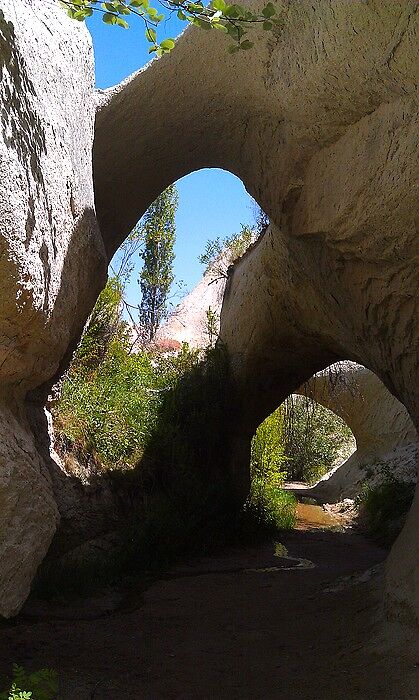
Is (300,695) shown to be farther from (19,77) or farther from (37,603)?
(19,77)

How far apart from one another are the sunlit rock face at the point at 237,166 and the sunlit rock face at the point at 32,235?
11mm

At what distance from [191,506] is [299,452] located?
11360mm

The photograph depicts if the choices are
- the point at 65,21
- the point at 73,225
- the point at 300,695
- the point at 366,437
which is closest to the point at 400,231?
the point at 73,225


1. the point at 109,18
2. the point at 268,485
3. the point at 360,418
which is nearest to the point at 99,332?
the point at 268,485

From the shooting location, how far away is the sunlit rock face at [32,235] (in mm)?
2473

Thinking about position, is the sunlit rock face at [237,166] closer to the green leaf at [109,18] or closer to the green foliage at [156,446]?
the green leaf at [109,18]

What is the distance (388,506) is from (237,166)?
18.9ft

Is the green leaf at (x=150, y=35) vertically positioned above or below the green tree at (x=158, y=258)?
below

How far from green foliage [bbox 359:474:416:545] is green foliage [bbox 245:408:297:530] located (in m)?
Result: 1.22

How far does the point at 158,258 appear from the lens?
1744 cm

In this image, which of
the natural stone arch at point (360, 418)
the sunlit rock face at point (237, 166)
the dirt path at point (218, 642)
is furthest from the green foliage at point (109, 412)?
the natural stone arch at point (360, 418)

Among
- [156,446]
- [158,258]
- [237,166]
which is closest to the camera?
[237,166]

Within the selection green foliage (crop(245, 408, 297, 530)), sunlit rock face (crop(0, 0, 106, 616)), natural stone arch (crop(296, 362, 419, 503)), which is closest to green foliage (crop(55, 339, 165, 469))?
green foliage (crop(245, 408, 297, 530))

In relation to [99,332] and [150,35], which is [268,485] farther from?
[150,35]
